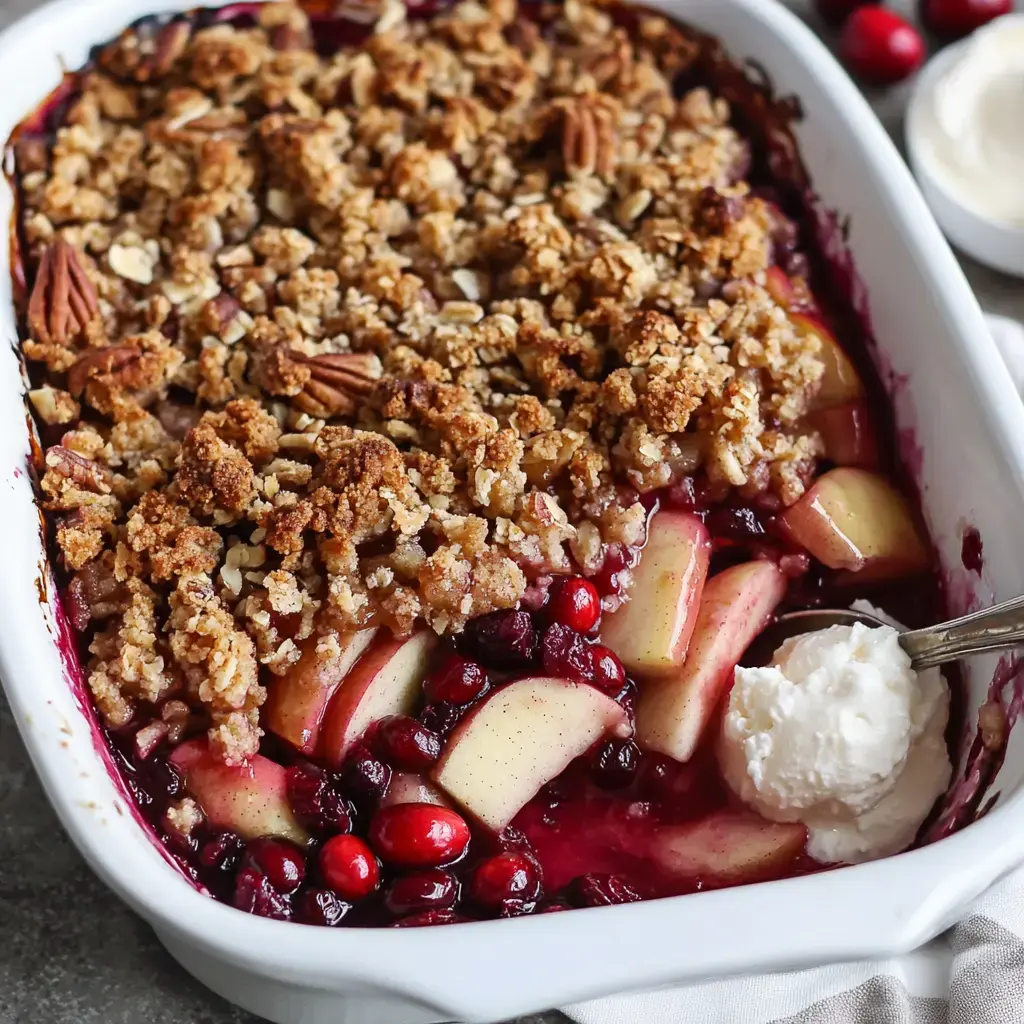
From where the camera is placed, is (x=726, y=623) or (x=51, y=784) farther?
(x=726, y=623)

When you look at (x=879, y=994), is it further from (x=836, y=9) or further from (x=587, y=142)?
(x=836, y=9)

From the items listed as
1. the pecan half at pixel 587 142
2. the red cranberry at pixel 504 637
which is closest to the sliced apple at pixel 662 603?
the red cranberry at pixel 504 637

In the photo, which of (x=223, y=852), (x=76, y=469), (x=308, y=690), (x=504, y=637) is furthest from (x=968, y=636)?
(x=76, y=469)

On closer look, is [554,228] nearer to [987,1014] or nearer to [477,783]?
[477,783]

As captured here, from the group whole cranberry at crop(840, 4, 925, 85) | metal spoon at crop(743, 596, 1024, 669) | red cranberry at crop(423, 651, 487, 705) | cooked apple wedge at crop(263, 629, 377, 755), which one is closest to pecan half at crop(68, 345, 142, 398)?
cooked apple wedge at crop(263, 629, 377, 755)

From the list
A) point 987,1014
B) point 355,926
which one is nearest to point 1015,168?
point 987,1014
